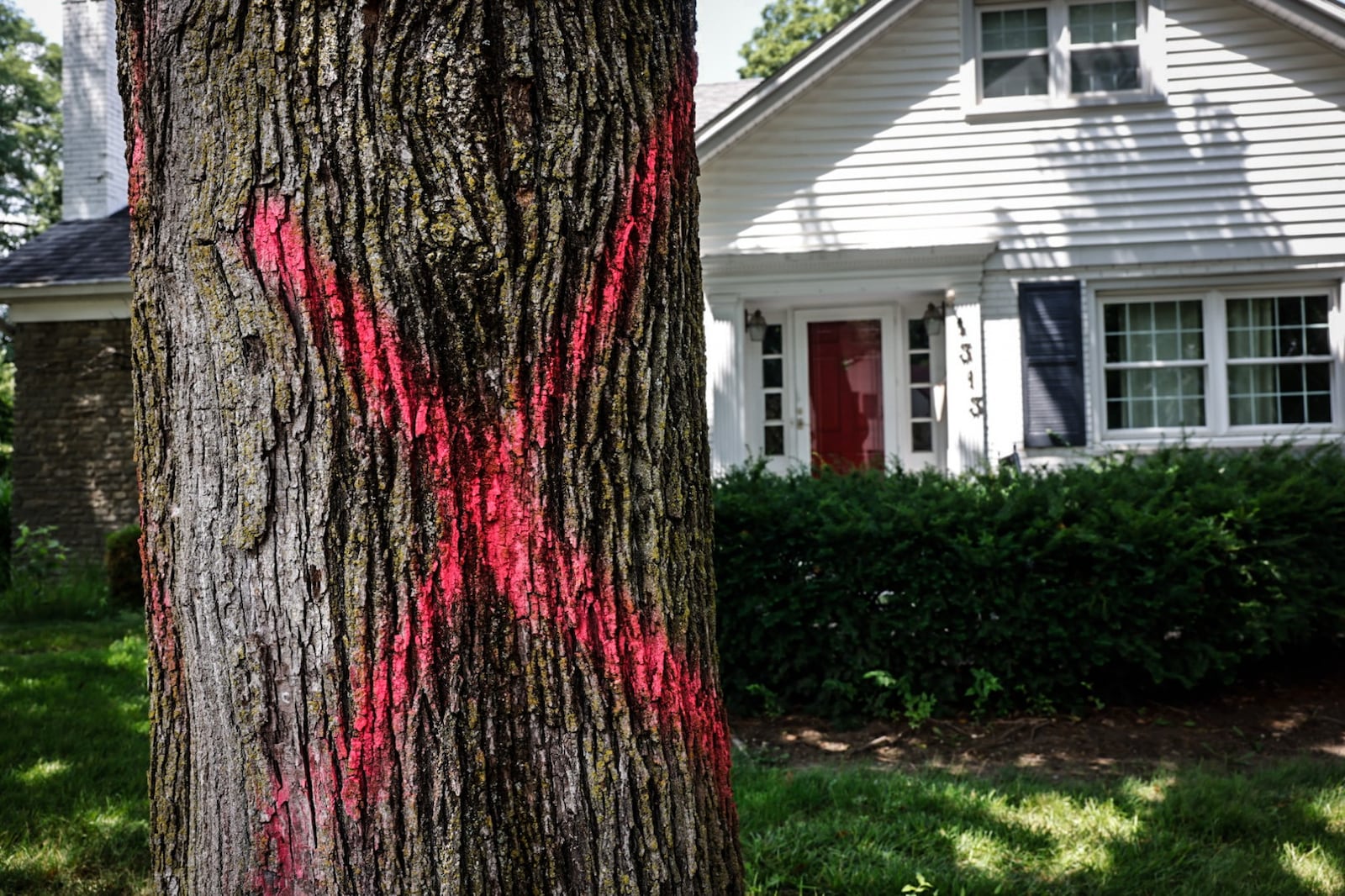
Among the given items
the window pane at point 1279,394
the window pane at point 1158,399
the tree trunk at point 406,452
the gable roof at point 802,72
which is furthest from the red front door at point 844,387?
the tree trunk at point 406,452

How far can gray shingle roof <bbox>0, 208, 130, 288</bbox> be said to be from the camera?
11.2m

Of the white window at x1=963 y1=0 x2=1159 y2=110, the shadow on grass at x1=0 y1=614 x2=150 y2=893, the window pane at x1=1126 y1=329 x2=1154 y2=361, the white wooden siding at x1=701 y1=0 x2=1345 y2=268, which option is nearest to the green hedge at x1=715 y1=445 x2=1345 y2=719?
the shadow on grass at x1=0 y1=614 x2=150 y2=893

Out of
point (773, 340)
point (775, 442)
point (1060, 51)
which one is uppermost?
point (1060, 51)

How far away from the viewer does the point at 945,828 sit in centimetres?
359

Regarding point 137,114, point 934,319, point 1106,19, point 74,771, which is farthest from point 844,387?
point 137,114

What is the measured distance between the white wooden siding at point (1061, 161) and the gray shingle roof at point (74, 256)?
265 inches

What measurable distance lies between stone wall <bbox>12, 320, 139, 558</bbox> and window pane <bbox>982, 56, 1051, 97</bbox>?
→ 30.3 feet

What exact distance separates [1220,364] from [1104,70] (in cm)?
285

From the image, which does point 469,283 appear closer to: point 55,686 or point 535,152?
point 535,152

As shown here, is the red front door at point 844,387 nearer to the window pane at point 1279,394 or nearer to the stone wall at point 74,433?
the window pane at point 1279,394

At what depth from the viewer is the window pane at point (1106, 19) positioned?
9.39m

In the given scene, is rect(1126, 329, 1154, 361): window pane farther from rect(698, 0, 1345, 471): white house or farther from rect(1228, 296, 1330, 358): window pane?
rect(1228, 296, 1330, 358): window pane

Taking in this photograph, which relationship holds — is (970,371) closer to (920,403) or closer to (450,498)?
(920,403)

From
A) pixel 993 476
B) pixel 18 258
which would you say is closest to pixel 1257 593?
pixel 993 476
